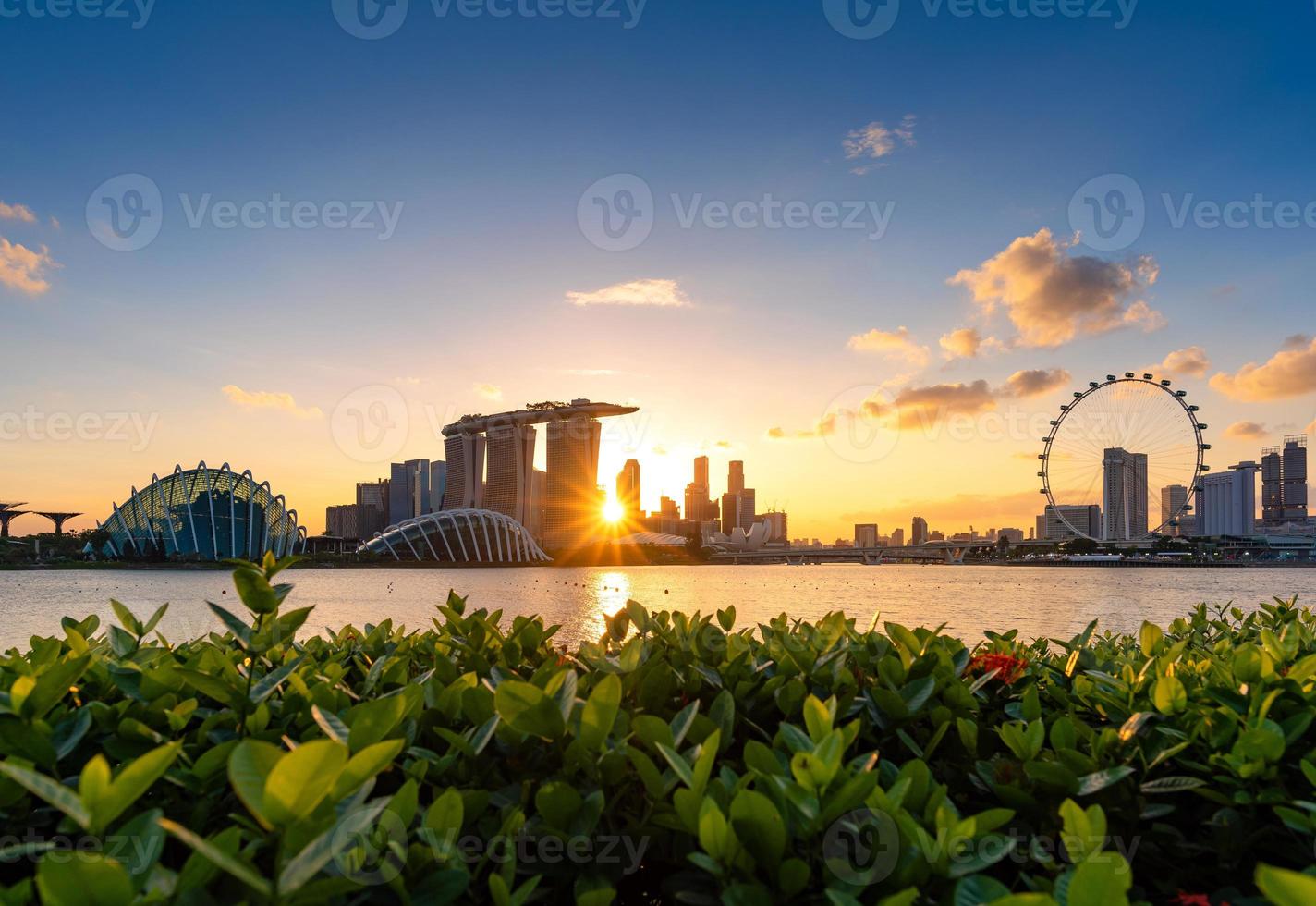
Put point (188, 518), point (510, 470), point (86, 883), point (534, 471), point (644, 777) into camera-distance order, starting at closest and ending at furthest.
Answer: point (86, 883) < point (644, 777) < point (188, 518) < point (510, 470) < point (534, 471)

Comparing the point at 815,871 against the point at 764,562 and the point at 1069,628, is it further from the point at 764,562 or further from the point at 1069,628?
the point at 764,562

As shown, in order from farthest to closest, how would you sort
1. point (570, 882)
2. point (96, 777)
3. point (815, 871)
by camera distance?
point (570, 882), point (815, 871), point (96, 777)

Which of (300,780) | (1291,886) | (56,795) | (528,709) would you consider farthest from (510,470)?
(1291,886)

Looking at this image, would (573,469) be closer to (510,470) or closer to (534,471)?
(534,471)

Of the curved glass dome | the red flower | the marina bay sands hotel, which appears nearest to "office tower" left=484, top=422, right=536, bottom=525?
the marina bay sands hotel

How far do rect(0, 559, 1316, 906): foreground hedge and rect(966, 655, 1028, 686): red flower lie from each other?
11mm

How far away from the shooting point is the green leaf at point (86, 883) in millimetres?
1148

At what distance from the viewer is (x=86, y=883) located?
1179mm

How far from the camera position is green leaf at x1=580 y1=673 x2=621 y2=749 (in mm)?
1987

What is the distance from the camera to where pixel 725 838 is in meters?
1.60

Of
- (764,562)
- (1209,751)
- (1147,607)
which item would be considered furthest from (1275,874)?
(764,562)

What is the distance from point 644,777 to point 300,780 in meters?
0.89

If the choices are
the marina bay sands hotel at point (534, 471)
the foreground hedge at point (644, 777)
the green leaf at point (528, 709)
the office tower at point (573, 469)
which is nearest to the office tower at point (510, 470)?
the marina bay sands hotel at point (534, 471)

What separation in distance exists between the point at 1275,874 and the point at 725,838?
0.93 metres
